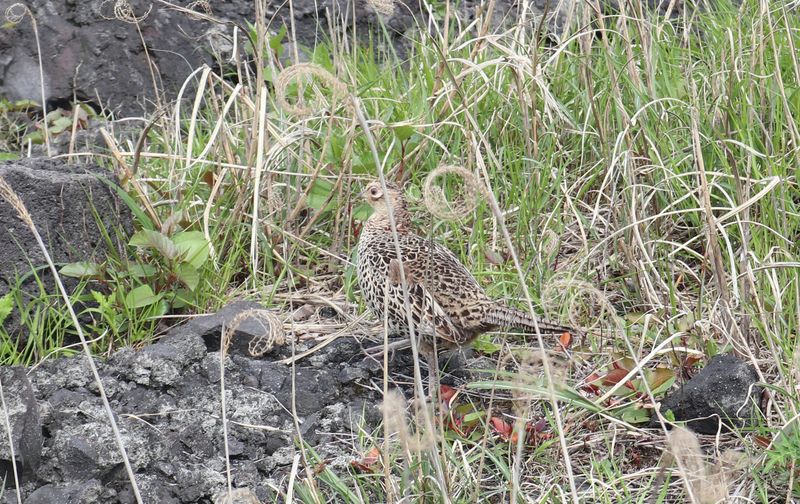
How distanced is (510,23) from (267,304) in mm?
2911

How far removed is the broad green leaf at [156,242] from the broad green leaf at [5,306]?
536 mm

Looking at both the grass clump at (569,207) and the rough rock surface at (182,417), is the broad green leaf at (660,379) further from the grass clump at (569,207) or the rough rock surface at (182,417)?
the rough rock surface at (182,417)

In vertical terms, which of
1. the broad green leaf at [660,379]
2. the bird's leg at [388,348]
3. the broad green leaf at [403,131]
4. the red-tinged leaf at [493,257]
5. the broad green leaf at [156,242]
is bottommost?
the bird's leg at [388,348]


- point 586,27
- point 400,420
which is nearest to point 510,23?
point 586,27

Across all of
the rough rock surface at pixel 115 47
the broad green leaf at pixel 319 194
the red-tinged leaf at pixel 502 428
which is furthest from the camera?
the rough rock surface at pixel 115 47

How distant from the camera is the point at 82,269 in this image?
14.5 ft

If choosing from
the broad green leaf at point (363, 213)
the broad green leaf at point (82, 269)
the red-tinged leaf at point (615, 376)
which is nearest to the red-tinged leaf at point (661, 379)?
the red-tinged leaf at point (615, 376)

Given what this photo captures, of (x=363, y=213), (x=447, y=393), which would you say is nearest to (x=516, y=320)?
(x=447, y=393)

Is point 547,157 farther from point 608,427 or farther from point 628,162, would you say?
point 608,427

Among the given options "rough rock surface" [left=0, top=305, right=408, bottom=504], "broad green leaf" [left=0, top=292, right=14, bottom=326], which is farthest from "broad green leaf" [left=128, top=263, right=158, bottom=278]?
"broad green leaf" [left=0, top=292, right=14, bottom=326]

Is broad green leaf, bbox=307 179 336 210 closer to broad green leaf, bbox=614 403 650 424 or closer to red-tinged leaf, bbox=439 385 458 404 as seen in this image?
red-tinged leaf, bbox=439 385 458 404

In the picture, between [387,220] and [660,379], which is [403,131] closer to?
[387,220]

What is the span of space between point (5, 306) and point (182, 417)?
3.02 feet

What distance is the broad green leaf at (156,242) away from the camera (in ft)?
14.6
